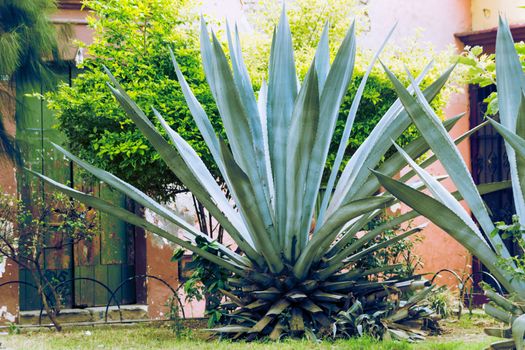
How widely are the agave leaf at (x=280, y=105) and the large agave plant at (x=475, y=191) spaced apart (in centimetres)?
137

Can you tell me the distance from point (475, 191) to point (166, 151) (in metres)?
1.95

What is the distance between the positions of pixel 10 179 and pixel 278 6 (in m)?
3.31

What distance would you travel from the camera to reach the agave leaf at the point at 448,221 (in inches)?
169

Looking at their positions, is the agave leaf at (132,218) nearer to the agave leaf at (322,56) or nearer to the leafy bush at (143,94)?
the agave leaf at (322,56)

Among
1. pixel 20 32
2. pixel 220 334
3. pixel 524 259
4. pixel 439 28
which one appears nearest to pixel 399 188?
pixel 524 259

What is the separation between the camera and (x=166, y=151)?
5.64 metres

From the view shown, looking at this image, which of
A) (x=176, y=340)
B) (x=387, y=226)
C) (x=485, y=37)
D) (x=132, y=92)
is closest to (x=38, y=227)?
(x=132, y=92)

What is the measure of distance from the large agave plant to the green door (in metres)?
5.48

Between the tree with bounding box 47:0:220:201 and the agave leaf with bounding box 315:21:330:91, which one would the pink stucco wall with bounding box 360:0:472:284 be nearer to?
the tree with bounding box 47:0:220:201

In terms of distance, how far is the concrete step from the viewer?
9.14m

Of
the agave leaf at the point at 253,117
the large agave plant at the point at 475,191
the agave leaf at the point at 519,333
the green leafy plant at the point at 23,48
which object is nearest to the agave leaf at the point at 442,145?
the large agave plant at the point at 475,191

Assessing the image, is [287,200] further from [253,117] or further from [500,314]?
[500,314]

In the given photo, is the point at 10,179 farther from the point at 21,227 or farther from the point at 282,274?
the point at 282,274

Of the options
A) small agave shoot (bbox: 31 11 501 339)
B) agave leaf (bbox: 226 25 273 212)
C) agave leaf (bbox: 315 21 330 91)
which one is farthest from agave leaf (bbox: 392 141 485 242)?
agave leaf (bbox: 315 21 330 91)
